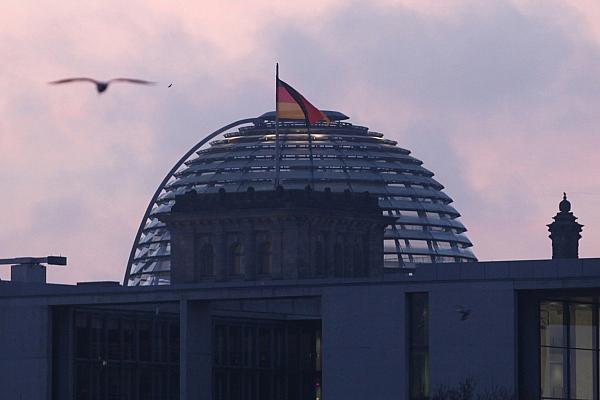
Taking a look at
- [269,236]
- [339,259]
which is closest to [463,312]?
[269,236]

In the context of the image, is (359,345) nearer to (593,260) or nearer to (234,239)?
(593,260)

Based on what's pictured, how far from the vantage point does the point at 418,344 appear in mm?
112688

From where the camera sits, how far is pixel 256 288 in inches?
4606

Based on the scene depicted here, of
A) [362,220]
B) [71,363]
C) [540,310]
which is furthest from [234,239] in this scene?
[540,310]

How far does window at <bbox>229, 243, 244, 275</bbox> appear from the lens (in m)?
182

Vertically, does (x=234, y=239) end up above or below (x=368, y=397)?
above

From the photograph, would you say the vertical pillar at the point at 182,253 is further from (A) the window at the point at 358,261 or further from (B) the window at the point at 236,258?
(A) the window at the point at 358,261

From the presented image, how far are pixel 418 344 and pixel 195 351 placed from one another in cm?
1235

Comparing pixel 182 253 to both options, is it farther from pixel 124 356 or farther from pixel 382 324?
pixel 382 324

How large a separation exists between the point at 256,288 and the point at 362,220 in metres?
73.0

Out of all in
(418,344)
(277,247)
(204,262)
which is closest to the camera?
(418,344)

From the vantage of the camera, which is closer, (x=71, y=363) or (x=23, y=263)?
(x=71, y=363)

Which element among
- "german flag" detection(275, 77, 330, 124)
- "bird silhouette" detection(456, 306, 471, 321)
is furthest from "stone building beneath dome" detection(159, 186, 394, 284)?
"bird silhouette" detection(456, 306, 471, 321)

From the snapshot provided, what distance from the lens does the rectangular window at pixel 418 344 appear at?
369 feet
